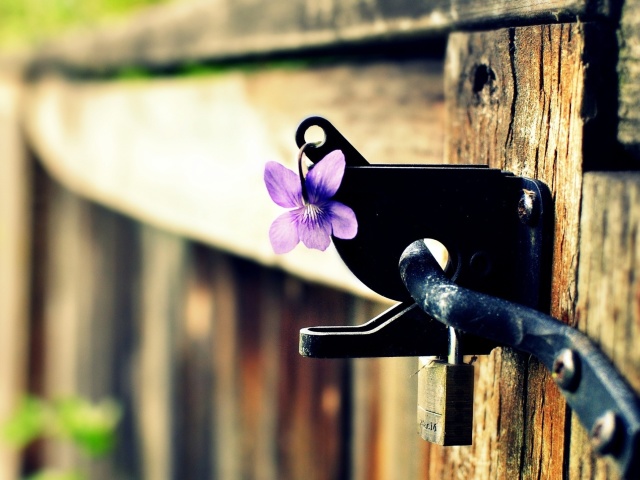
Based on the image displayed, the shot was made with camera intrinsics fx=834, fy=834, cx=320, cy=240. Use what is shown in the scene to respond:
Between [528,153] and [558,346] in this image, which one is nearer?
[558,346]

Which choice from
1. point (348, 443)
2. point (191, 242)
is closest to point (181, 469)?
point (191, 242)

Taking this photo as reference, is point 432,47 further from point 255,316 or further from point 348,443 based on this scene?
point 255,316

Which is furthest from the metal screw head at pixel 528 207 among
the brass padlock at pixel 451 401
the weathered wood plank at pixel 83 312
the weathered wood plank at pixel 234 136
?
the weathered wood plank at pixel 83 312

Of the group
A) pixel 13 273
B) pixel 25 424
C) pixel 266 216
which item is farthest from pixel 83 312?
pixel 266 216

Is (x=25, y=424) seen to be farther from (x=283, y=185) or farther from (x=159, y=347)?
(x=283, y=185)

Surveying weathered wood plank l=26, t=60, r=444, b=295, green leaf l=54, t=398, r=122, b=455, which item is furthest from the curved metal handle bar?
green leaf l=54, t=398, r=122, b=455

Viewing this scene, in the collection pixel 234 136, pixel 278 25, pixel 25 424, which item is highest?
pixel 278 25

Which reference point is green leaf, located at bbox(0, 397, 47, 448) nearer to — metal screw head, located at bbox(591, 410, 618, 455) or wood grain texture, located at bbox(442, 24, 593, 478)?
wood grain texture, located at bbox(442, 24, 593, 478)
